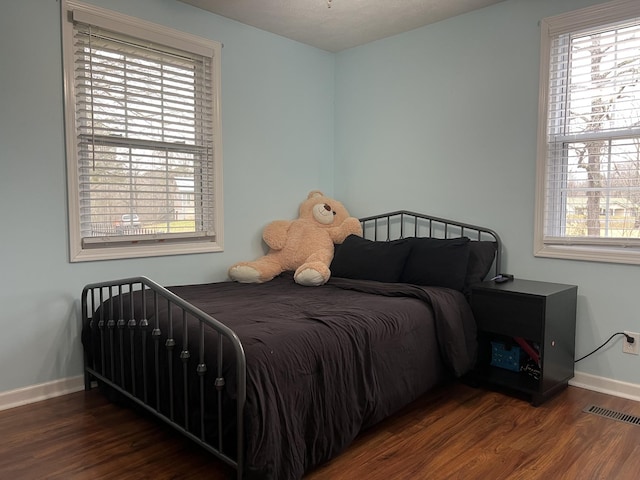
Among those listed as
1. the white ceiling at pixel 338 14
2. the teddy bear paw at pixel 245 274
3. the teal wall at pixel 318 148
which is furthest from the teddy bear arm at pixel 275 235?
the white ceiling at pixel 338 14

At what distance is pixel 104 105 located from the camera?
110 inches

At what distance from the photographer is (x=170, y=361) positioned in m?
2.04

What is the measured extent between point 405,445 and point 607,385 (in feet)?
4.59

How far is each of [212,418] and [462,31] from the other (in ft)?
9.48

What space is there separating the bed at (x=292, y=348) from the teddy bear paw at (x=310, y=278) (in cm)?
6

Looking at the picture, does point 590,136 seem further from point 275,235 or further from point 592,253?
point 275,235

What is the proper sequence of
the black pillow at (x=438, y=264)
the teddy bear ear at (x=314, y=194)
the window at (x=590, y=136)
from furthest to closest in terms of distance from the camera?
the teddy bear ear at (x=314, y=194), the black pillow at (x=438, y=264), the window at (x=590, y=136)

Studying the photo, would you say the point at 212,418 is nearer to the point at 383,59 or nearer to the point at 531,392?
the point at 531,392

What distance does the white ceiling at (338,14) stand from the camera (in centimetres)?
309

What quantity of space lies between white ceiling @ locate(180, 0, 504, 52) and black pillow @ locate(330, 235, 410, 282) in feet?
4.98

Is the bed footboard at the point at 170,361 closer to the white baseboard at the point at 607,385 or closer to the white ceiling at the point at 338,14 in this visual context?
the white ceiling at the point at 338,14

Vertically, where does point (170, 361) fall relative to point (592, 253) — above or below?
below

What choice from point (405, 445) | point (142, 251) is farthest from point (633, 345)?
point (142, 251)

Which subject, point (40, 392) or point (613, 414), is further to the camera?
point (40, 392)
